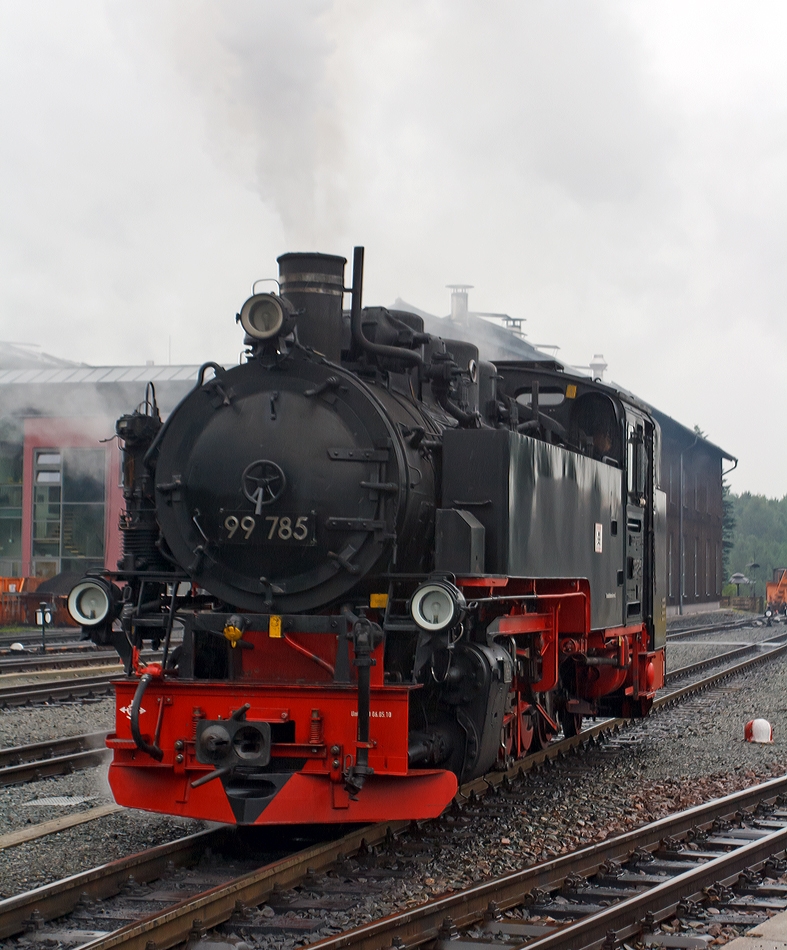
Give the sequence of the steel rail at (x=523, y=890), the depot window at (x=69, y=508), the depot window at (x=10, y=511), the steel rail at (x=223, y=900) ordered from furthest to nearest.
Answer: the depot window at (x=10, y=511) < the depot window at (x=69, y=508) < the steel rail at (x=523, y=890) < the steel rail at (x=223, y=900)

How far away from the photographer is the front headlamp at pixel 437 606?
232 inches

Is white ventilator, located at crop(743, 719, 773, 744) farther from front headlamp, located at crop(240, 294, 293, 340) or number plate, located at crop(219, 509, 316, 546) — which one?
front headlamp, located at crop(240, 294, 293, 340)

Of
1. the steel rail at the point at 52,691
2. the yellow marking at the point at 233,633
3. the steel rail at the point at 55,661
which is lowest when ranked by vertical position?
the steel rail at the point at 52,691

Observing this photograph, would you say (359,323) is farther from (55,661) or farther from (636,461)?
(55,661)

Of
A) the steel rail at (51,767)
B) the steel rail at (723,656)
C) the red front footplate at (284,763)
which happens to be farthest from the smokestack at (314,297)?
the steel rail at (723,656)

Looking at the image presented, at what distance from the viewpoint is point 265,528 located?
634cm

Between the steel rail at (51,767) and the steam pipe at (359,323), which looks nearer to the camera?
the steam pipe at (359,323)

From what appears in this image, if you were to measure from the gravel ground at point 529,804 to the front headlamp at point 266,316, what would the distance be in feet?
8.92

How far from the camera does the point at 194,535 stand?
6.53 m

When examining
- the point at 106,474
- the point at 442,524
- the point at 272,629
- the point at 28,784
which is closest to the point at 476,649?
the point at 442,524

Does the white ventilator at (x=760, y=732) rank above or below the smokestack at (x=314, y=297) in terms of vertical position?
below

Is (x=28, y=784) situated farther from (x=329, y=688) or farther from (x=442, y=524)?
(x=442, y=524)

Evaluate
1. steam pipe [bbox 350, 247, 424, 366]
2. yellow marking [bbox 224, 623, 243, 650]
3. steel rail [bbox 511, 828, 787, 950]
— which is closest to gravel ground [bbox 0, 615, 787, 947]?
steel rail [bbox 511, 828, 787, 950]

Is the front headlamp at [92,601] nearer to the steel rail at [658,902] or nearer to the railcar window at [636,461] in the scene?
the steel rail at [658,902]
